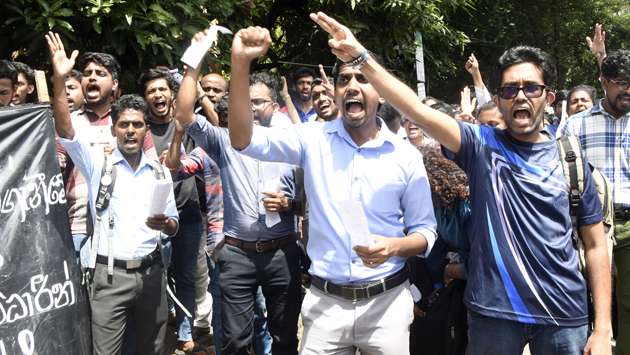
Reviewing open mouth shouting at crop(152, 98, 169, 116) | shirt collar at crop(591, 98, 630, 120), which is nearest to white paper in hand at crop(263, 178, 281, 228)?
open mouth shouting at crop(152, 98, 169, 116)

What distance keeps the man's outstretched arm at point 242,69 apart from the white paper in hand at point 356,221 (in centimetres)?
58

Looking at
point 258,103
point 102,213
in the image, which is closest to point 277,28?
point 258,103

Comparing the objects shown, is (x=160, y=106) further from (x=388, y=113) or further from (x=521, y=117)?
(x=521, y=117)

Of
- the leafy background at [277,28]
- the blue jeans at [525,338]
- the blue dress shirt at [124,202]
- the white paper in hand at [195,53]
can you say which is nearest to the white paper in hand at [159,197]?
the blue dress shirt at [124,202]

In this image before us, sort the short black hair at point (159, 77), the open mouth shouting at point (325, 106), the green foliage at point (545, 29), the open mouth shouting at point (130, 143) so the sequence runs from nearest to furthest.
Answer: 1. the open mouth shouting at point (130, 143)
2. the short black hair at point (159, 77)
3. the open mouth shouting at point (325, 106)
4. the green foliage at point (545, 29)

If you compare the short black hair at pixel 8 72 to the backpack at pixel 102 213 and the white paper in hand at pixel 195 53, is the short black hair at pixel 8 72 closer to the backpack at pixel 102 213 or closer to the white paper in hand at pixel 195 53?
the backpack at pixel 102 213

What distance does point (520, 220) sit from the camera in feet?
→ 9.52

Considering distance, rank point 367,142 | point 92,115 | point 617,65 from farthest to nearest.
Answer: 1. point 92,115
2. point 617,65
3. point 367,142

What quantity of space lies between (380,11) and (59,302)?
6.87 metres

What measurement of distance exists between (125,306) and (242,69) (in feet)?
6.14

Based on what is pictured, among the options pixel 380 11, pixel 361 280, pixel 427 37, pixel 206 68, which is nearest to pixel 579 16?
pixel 427 37

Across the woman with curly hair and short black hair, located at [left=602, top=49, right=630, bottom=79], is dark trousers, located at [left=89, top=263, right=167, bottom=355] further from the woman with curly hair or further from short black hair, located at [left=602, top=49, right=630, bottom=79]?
short black hair, located at [left=602, top=49, right=630, bottom=79]

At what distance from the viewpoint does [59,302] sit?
12.1 ft

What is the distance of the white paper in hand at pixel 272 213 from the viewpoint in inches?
173
